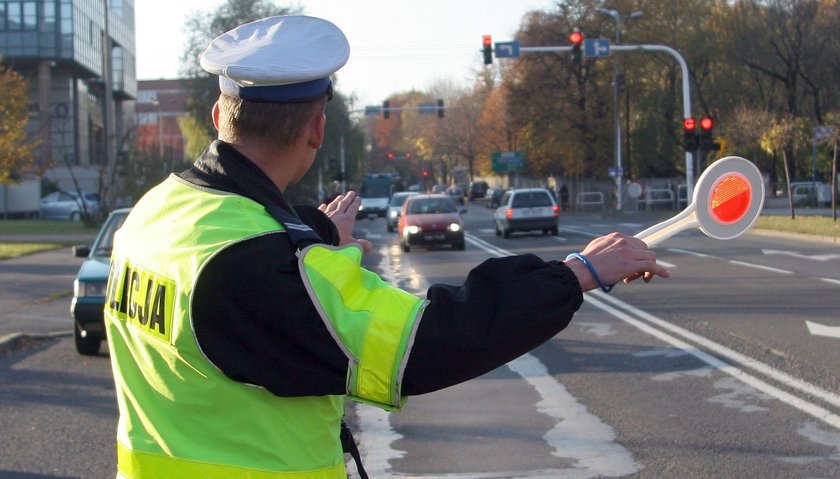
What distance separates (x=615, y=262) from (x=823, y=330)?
9.99 m

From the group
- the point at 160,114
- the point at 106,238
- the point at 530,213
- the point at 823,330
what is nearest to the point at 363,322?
the point at 823,330

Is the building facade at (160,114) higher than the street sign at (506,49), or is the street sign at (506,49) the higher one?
the building facade at (160,114)

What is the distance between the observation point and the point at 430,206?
30.1 metres

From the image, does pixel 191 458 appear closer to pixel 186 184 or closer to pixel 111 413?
pixel 186 184

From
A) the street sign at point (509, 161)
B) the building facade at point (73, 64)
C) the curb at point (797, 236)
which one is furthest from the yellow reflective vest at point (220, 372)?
the street sign at point (509, 161)

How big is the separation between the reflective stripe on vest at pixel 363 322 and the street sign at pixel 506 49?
29.0 metres

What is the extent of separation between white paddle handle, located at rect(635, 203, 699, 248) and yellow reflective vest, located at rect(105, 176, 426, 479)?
2.23 feet

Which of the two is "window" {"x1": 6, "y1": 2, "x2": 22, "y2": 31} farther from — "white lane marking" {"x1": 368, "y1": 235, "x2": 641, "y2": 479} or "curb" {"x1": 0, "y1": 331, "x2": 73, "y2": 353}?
"white lane marking" {"x1": 368, "y1": 235, "x2": 641, "y2": 479}

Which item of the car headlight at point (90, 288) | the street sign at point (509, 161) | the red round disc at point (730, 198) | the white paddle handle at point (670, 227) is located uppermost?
the street sign at point (509, 161)

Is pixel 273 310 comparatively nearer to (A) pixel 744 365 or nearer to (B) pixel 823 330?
(A) pixel 744 365

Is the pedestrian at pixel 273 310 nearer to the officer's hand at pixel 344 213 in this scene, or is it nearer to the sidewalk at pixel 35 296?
the officer's hand at pixel 344 213

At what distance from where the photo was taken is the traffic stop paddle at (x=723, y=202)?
233 centimetres

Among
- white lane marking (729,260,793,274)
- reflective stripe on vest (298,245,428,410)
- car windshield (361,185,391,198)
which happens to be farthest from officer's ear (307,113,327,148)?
car windshield (361,185,391,198)

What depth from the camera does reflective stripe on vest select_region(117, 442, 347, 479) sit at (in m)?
1.84
